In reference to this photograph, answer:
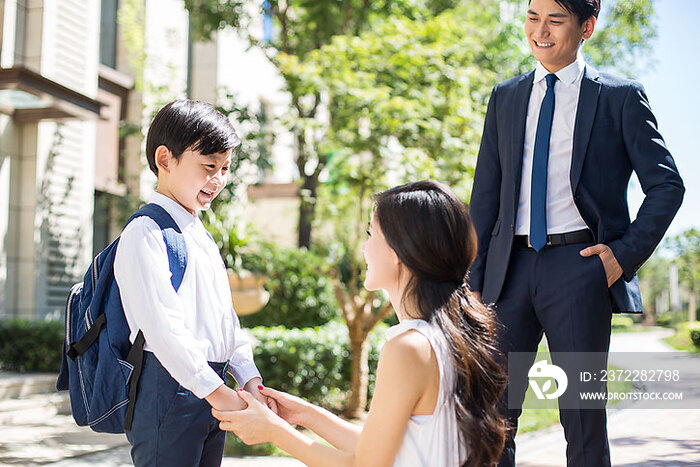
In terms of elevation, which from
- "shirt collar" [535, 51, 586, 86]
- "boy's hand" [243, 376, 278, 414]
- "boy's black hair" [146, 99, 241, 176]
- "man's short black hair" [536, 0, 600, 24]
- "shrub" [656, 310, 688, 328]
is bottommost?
"shrub" [656, 310, 688, 328]

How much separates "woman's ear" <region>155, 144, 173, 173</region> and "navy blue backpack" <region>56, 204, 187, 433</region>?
15 cm

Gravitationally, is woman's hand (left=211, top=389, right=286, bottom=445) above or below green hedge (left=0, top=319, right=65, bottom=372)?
above

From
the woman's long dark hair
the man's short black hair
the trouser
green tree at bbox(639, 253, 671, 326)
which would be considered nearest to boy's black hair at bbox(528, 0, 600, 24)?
the man's short black hair

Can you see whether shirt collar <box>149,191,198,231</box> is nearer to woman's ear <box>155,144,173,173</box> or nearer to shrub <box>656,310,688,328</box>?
woman's ear <box>155,144,173,173</box>

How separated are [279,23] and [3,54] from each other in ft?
15.3

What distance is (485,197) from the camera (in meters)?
2.80

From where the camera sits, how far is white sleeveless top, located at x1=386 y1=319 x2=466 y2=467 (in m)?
1.71

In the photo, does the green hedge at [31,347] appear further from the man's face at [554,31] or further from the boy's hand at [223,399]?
the man's face at [554,31]

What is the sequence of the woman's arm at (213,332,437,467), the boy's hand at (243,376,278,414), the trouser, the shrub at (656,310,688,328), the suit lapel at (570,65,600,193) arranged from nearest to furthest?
the woman's arm at (213,332,437,467), the boy's hand at (243,376,278,414), the trouser, the suit lapel at (570,65,600,193), the shrub at (656,310,688,328)

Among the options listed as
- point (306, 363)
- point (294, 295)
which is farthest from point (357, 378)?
point (294, 295)

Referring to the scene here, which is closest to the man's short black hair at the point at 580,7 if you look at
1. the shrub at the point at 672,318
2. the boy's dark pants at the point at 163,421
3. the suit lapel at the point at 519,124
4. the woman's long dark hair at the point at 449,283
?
the suit lapel at the point at 519,124

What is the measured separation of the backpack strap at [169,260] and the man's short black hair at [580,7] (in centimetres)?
162

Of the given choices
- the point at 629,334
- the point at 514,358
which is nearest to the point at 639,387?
the point at 629,334

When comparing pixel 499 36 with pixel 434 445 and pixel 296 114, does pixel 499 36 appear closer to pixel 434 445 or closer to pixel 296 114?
pixel 296 114
